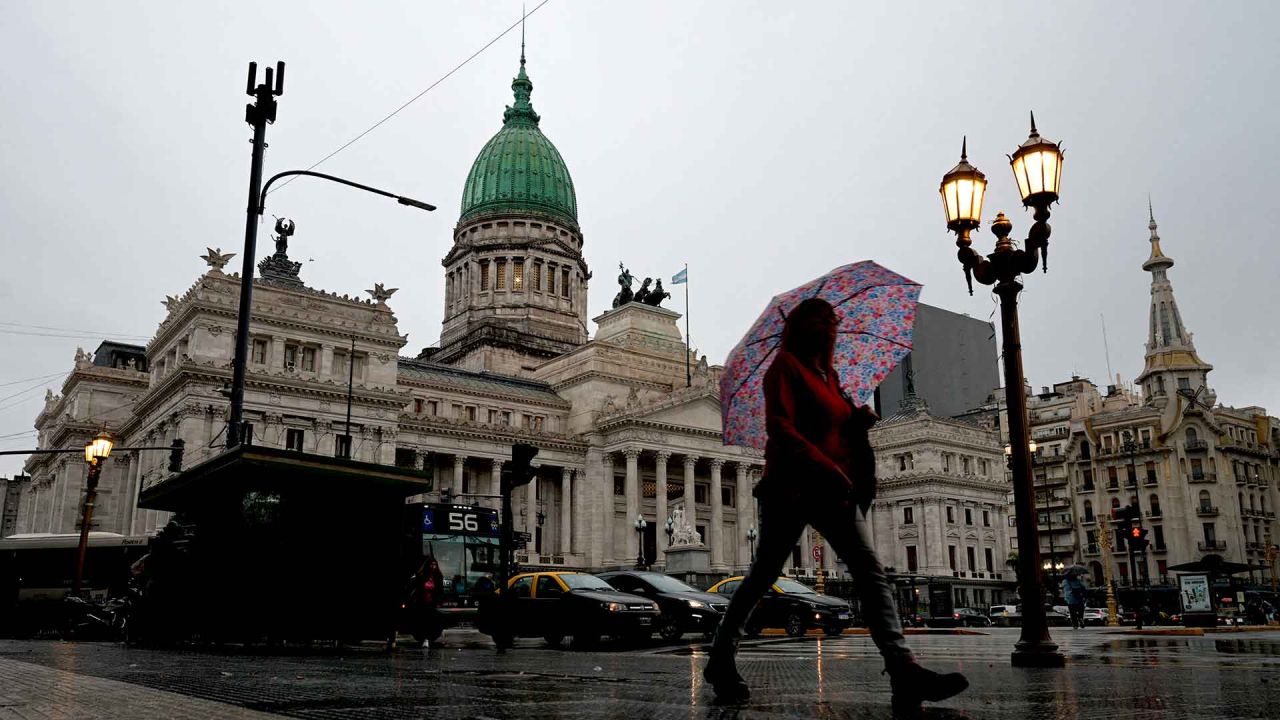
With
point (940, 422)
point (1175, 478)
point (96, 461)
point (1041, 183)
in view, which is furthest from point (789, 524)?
point (1175, 478)

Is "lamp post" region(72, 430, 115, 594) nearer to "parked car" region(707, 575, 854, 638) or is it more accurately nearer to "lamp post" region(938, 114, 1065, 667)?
"parked car" region(707, 575, 854, 638)

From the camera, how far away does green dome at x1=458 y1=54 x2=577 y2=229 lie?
9294cm

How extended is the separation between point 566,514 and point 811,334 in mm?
57137

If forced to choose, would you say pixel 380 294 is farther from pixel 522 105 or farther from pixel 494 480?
pixel 522 105

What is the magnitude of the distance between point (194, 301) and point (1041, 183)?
4477cm

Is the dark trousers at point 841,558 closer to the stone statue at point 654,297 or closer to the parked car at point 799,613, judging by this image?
the parked car at point 799,613

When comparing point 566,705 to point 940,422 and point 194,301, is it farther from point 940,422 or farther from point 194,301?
point 940,422

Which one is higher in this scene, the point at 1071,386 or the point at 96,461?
the point at 1071,386

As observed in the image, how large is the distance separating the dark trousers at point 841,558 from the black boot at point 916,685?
0.25ft

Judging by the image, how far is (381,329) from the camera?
2180 inches

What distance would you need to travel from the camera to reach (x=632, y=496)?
63031 mm

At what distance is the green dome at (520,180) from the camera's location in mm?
92938

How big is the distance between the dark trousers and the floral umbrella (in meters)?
1.32

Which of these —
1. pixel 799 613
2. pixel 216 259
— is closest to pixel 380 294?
pixel 216 259
